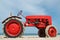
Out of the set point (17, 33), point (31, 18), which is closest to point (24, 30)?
point (17, 33)

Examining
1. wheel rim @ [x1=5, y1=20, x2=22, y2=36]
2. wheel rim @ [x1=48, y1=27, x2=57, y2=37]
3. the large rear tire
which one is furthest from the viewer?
wheel rim @ [x1=48, y1=27, x2=57, y2=37]

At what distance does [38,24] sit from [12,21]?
2790mm

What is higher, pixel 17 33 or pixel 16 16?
pixel 16 16

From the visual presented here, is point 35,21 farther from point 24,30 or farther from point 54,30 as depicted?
point 24,30

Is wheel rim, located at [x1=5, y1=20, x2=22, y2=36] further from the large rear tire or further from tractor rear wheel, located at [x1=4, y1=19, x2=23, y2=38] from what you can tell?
the large rear tire

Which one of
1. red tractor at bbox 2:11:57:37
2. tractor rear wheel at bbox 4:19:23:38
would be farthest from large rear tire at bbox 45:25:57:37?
tractor rear wheel at bbox 4:19:23:38

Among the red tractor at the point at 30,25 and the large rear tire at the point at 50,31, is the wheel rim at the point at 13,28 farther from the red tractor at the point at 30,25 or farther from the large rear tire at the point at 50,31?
the large rear tire at the point at 50,31

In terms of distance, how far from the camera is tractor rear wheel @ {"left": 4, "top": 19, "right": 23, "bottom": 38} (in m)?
13.3

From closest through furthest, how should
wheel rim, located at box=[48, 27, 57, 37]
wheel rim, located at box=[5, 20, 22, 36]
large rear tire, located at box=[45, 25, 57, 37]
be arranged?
wheel rim, located at box=[5, 20, 22, 36] < large rear tire, located at box=[45, 25, 57, 37] < wheel rim, located at box=[48, 27, 57, 37]

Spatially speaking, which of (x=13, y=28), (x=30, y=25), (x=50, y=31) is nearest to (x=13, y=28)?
(x=13, y=28)

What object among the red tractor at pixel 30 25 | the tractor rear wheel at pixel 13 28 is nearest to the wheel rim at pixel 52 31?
the red tractor at pixel 30 25

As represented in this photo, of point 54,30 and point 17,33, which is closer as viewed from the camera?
point 17,33

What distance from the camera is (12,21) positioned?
13.6 meters

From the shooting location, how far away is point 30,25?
1540 cm
